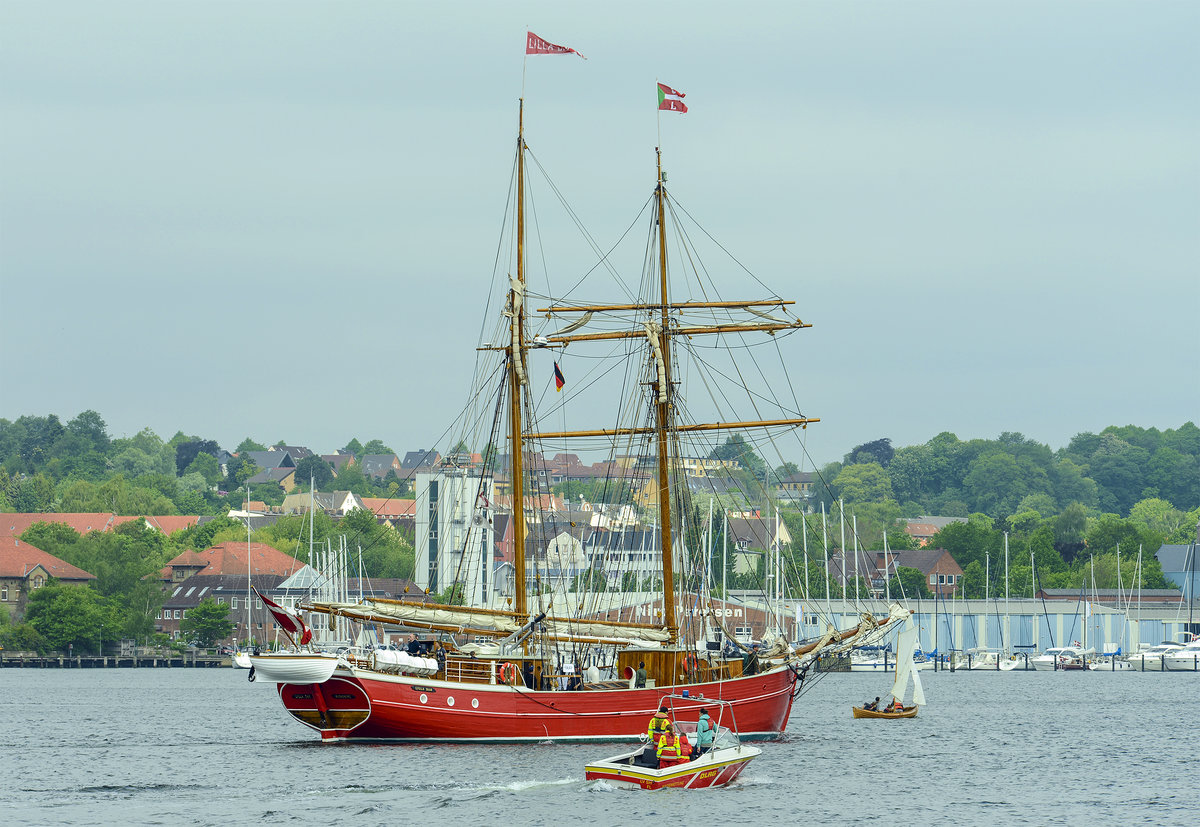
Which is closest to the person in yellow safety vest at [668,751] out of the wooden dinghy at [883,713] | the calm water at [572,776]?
the calm water at [572,776]

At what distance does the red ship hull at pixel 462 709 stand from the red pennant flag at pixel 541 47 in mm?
30560

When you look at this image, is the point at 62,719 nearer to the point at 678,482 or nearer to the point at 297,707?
the point at 297,707

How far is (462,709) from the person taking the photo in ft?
257

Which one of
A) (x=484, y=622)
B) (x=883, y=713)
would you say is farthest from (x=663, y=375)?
(x=883, y=713)

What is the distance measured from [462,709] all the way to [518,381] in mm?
17655

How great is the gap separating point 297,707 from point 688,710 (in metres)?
17.5

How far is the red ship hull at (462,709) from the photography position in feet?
254

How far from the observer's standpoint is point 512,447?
87188mm

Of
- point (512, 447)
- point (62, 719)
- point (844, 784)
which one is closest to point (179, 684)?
point (62, 719)

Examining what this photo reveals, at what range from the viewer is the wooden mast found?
85812mm

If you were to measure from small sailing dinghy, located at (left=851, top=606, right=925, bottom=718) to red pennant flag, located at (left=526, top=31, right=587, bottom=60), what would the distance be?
112ft

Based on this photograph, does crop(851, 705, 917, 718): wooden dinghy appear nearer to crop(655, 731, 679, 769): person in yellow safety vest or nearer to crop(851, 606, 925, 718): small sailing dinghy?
crop(851, 606, 925, 718): small sailing dinghy

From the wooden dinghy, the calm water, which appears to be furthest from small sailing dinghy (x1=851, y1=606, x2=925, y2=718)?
the calm water

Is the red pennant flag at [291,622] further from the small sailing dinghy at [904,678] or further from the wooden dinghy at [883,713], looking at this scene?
the wooden dinghy at [883,713]
